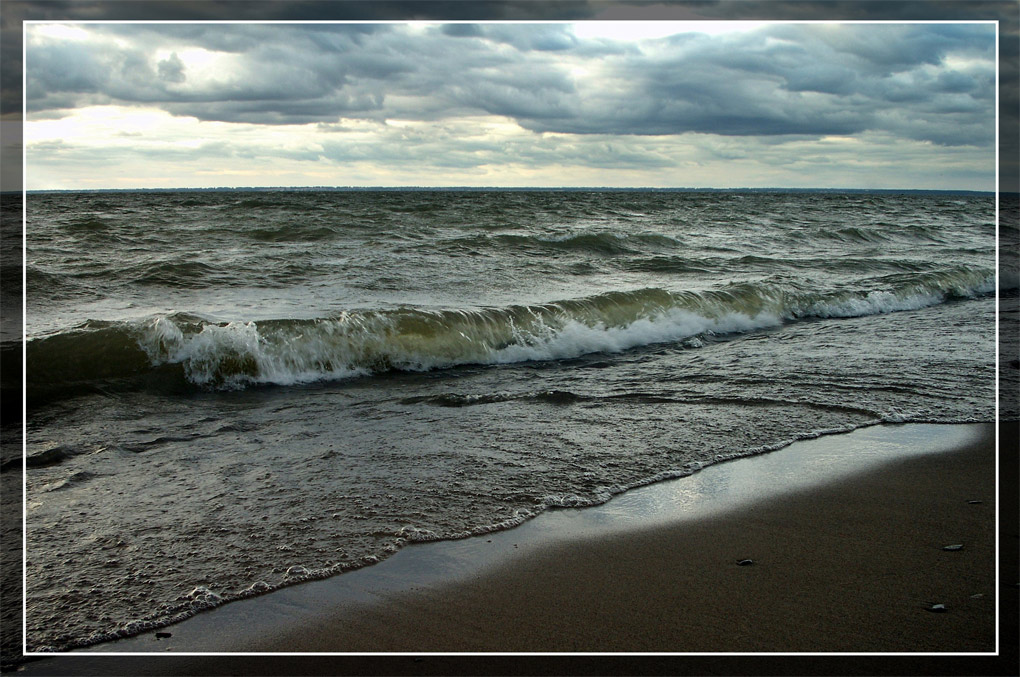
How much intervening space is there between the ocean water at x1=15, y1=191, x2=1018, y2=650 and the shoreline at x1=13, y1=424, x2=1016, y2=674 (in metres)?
0.21

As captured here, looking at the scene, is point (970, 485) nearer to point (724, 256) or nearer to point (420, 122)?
point (420, 122)

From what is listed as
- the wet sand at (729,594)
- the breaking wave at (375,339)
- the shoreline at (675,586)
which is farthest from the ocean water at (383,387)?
the wet sand at (729,594)

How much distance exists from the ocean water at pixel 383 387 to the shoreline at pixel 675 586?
0.68ft

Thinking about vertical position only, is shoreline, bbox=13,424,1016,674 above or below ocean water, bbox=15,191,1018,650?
below

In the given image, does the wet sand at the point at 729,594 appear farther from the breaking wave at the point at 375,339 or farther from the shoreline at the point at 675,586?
the breaking wave at the point at 375,339

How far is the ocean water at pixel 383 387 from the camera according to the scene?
3.44m

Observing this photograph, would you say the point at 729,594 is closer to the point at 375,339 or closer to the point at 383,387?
the point at 383,387

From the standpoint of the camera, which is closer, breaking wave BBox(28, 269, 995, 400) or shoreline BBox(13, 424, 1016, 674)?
shoreline BBox(13, 424, 1016, 674)

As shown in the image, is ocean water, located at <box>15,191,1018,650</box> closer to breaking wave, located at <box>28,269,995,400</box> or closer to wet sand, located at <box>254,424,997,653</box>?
breaking wave, located at <box>28,269,995,400</box>

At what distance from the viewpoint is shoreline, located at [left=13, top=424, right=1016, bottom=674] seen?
256 centimetres

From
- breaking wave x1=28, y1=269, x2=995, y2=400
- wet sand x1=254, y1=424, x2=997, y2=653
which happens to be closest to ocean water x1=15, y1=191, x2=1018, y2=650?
breaking wave x1=28, y1=269, x2=995, y2=400

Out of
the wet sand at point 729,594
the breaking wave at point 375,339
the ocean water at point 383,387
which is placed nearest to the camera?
the wet sand at point 729,594

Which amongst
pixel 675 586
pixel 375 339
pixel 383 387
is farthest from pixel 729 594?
pixel 375 339

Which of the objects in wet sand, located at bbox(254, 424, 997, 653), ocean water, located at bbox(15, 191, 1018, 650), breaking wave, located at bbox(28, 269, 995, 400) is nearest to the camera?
wet sand, located at bbox(254, 424, 997, 653)
